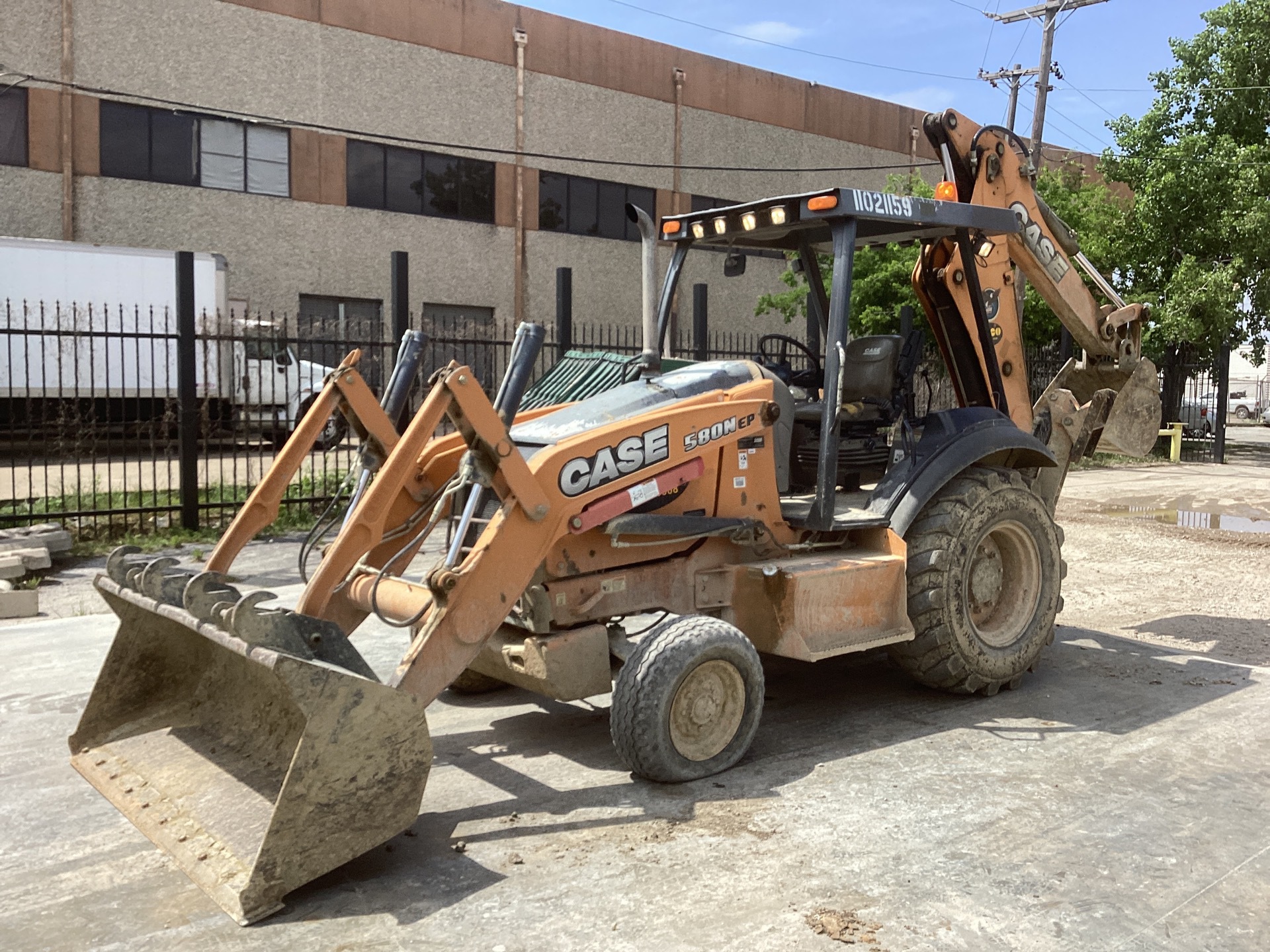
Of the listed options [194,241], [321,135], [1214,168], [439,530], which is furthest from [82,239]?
[1214,168]

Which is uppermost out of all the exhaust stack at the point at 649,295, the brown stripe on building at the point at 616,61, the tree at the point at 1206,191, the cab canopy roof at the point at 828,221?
the brown stripe on building at the point at 616,61

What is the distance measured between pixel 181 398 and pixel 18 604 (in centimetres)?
343

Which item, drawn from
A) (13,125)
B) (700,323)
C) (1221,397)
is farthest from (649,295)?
(1221,397)

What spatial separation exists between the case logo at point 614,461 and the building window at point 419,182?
2067 cm

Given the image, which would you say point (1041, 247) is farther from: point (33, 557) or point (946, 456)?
point (33, 557)

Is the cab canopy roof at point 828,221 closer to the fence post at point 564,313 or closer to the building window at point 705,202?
the fence post at point 564,313

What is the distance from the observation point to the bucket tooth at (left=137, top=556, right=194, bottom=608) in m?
4.53

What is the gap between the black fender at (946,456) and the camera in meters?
5.98

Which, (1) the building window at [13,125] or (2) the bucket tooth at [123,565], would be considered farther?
(1) the building window at [13,125]

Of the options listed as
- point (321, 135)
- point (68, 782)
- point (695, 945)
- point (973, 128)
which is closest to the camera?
point (695, 945)

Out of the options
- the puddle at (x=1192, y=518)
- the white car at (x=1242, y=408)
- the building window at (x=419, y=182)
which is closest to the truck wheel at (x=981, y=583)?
the puddle at (x=1192, y=518)

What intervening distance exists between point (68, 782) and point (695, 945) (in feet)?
9.73

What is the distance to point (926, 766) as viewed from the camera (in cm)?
515

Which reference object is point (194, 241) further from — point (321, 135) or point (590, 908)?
point (590, 908)
